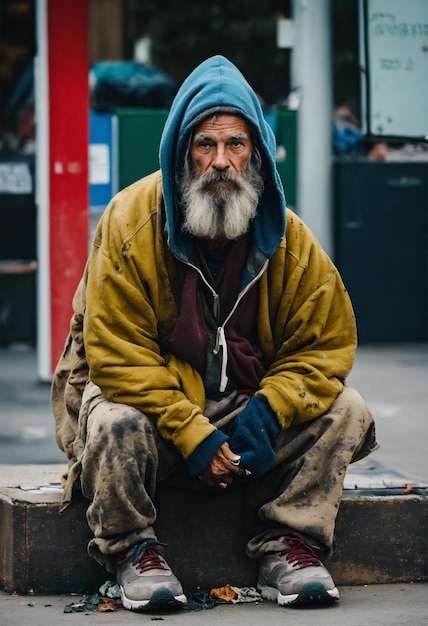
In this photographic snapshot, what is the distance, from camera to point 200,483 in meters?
3.96

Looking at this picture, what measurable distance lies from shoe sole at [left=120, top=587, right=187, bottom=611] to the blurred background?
9.51 ft

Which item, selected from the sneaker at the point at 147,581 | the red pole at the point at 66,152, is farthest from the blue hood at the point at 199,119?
the red pole at the point at 66,152

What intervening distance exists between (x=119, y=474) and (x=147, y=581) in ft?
1.03

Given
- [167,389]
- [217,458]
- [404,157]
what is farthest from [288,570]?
[404,157]

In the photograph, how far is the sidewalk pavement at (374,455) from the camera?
12.1 ft

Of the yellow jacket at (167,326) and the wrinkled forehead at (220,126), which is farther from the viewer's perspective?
the wrinkled forehead at (220,126)

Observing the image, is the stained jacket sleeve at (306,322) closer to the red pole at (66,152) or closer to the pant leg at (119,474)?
the pant leg at (119,474)

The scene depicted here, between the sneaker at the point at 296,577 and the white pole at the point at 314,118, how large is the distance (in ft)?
17.2

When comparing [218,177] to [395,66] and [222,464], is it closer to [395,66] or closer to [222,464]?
[222,464]

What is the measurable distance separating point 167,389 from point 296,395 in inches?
15.3

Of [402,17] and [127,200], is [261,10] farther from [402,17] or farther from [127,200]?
[127,200]

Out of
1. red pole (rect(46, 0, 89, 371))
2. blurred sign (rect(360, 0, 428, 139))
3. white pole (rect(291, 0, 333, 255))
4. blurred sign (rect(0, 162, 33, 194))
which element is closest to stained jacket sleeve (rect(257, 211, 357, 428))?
blurred sign (rect(360, 0, 428, 139))

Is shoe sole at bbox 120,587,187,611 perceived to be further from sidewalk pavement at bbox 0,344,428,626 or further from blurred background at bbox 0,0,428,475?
blurred background at bbox 0,0,428,475

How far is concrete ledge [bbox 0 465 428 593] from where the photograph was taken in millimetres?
3975
